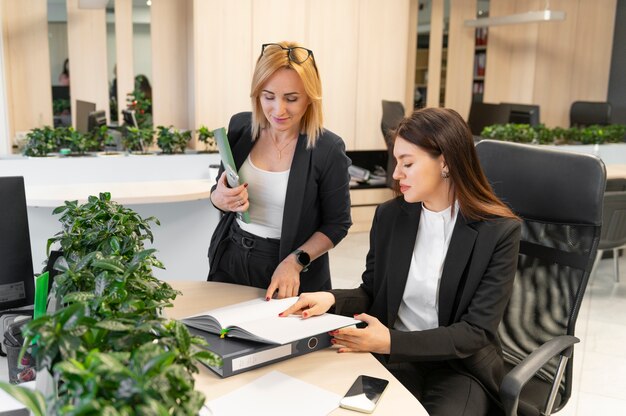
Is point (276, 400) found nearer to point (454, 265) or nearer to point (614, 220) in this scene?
point (454, 265)

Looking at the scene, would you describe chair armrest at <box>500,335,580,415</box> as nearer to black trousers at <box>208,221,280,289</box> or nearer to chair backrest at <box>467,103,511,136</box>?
black trousers at <box>208,221,280,289</box>

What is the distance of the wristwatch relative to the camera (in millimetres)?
2039

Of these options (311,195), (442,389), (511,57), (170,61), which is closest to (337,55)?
(170,61)

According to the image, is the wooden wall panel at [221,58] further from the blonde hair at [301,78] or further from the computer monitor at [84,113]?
the blonde hair at [301,78]

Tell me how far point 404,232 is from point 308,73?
607 mm

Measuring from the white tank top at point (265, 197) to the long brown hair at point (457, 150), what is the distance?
0.53 m

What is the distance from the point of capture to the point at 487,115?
731 cm

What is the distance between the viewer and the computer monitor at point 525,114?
6.50m

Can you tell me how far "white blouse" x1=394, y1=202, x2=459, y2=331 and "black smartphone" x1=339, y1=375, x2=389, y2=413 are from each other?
→ 46 cm

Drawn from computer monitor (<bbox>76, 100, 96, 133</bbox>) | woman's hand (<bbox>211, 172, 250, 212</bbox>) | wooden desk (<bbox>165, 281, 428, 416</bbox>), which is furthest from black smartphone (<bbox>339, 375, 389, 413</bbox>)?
computer monitor (<bbox>76, 100, 96, 133</bbox>)

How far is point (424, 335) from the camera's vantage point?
1672mm

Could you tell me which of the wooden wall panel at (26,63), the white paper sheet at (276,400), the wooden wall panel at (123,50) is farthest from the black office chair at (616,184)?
the wooden wall panel at (26,63)

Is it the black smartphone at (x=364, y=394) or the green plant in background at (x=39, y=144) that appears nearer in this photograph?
the black smartphone at (x=364, y=394)

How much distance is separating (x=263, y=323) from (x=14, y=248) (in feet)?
2.15
